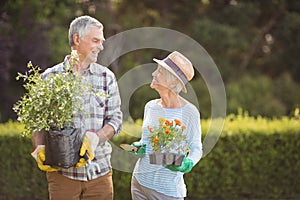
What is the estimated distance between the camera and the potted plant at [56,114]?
2.94m

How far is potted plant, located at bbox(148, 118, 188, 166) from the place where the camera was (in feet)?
9.81

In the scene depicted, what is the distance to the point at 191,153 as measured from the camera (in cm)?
311

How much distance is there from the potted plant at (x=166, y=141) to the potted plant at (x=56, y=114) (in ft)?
1.34

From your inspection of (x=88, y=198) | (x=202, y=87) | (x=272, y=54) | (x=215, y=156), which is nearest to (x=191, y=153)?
(x=88, y=198)

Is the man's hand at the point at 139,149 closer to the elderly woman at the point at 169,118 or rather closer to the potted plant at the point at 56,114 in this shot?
the elderly woman at the point at 169,118

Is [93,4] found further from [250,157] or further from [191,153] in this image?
[191,153]

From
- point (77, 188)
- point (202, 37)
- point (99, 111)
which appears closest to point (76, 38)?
point (99, 111)

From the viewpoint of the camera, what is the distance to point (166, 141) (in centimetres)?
304

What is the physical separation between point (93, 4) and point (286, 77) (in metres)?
4.88

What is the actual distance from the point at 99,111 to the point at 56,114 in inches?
15.9

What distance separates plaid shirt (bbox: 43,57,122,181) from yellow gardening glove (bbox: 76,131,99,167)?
0.38ft

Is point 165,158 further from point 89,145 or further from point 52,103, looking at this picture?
point 52,103

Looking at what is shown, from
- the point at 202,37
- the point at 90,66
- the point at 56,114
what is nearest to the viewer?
the point at 56,114

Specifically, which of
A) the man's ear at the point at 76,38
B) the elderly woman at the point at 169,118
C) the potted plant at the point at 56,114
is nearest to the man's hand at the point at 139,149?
the elderly woman at the point at 169,118
